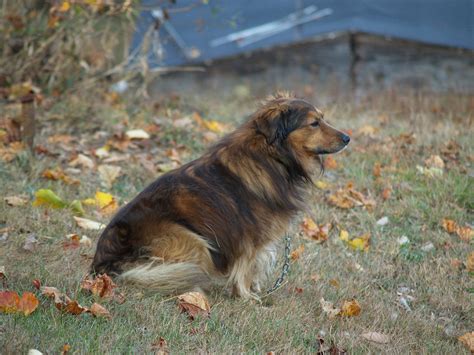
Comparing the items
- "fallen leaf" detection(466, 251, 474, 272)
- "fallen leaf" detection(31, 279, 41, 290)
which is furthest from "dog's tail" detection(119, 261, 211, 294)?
"fallen leaf" detection(466, 251, 474, 272)

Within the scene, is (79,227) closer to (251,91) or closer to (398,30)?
(251,91)

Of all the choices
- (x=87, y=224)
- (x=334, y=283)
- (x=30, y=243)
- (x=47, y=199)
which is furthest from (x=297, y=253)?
(x=47, y=199)

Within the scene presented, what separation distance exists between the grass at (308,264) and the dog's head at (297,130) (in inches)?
28.3

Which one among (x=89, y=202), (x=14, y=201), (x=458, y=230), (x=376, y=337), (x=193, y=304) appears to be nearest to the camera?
(x=193, y=304)

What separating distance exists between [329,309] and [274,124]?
1.44 m

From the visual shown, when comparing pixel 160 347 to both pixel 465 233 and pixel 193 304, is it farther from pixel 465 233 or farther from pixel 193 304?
pixel 465 233

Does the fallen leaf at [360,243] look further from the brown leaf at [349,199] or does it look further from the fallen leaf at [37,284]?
the fallen leaf at [37,284]

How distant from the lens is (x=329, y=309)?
4977mm

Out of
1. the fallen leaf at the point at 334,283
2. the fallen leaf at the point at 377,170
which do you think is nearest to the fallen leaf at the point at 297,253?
the fallen leaf at the point at 334,283

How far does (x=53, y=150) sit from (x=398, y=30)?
7.98 metres

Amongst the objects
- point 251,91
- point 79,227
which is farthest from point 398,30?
point 79,227

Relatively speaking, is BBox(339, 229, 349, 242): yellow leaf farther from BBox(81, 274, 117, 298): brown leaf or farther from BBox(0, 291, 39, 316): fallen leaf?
BBox(0, 291, 39, 316): fallen leaf

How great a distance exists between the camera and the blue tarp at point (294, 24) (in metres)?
13.3

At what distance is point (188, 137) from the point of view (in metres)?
8.80
